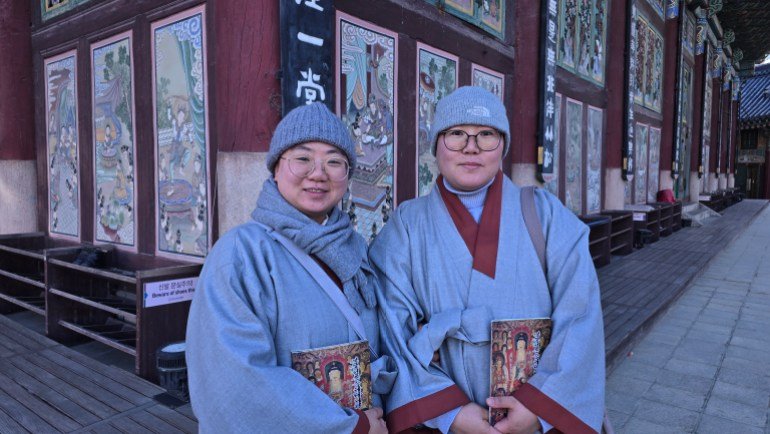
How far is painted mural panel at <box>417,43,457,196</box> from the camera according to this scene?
527 cm

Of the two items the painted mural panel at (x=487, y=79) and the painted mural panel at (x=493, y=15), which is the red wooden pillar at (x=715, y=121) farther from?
the painted mural panel at (x=487, y=79)

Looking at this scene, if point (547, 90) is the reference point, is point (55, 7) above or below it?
above

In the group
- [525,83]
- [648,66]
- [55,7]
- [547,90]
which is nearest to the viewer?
[55,7]

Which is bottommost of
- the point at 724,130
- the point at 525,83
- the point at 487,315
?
the point at 487,315

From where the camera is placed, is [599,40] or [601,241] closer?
[601,241]

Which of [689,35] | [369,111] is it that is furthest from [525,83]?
[689,35]

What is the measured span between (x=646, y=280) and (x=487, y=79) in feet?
12.8

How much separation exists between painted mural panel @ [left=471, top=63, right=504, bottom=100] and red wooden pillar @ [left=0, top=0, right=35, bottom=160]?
575 centimetres

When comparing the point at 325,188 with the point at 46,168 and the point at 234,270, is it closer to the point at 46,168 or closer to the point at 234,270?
the point at 234,270

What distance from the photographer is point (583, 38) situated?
945 cm

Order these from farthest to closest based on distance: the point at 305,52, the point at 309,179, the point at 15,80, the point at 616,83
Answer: the point at 616,83, the point at 15,80, the point at 305,52, the point at 309,179

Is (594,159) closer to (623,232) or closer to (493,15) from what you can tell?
(623,232)

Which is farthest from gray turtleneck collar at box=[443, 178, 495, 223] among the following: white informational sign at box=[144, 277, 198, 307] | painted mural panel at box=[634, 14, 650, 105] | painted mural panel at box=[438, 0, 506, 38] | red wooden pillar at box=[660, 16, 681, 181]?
red wooden pillar at box=[660, 16, 681, 181]

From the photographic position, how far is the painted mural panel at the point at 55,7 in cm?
526
